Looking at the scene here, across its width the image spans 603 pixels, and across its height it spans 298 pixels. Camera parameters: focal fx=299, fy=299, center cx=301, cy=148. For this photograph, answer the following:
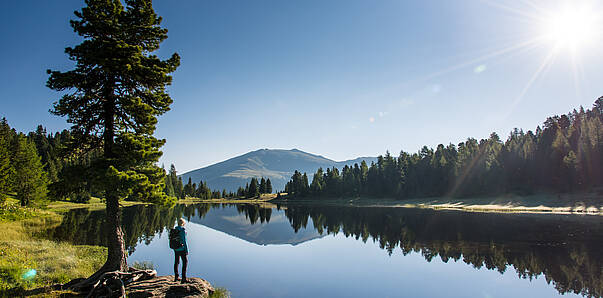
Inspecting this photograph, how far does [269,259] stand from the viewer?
103 ft

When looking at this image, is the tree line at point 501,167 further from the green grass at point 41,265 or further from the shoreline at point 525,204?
the green grass at point 41,265

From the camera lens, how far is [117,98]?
17.1m

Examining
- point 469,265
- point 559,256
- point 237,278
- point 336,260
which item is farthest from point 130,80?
point 559,256

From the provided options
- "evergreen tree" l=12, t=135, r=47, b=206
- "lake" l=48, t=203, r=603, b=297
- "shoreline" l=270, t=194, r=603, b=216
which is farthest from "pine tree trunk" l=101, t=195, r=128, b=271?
"shoreline" l=270, t=194, r=603, b=216

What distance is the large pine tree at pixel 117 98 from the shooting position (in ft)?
51.0

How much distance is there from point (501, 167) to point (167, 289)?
366ft

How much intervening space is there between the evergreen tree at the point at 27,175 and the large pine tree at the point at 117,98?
55.9 meters

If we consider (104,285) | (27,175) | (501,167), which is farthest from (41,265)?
(501,167)

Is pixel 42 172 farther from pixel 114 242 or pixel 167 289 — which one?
pixel 167 289

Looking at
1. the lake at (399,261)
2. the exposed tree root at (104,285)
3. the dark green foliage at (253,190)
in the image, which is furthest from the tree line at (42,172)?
the dark green foliage at (253,190)

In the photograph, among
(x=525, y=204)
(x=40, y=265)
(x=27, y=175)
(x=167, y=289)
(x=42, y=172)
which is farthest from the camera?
(x=525, y=204)

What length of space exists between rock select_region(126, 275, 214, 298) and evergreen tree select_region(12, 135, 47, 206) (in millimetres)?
58159

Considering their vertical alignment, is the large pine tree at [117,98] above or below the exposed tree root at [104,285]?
above

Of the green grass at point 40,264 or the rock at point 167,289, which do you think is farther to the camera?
the green grass at point 40,264
